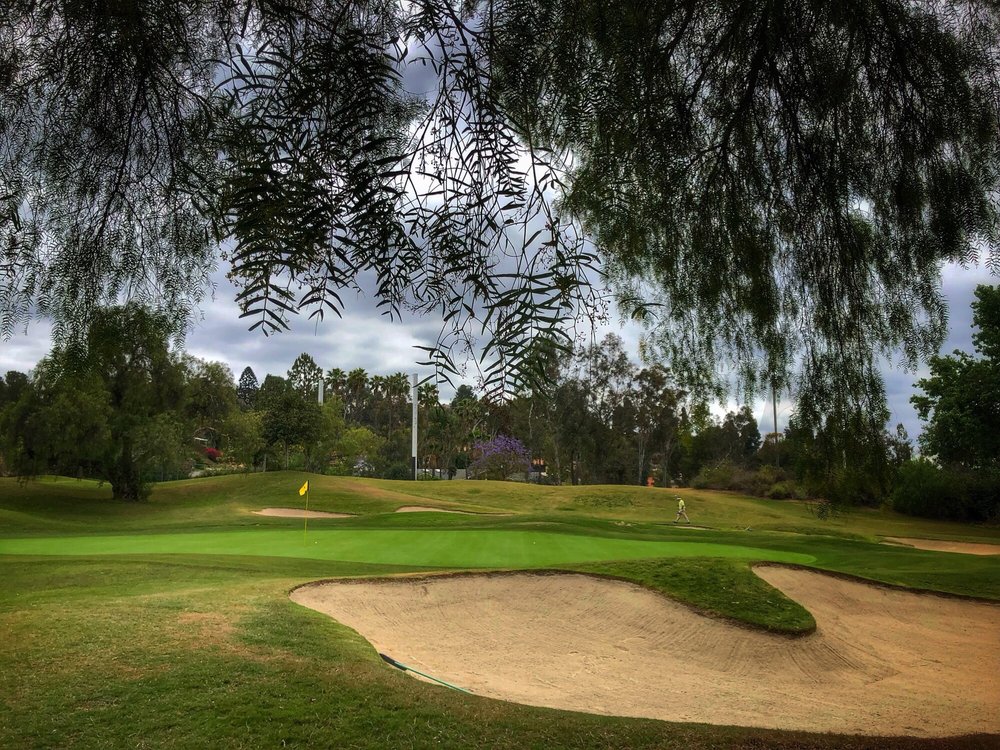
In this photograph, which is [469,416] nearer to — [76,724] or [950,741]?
[76,724]

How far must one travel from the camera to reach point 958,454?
18172mm

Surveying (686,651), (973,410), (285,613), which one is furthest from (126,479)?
(973,410)

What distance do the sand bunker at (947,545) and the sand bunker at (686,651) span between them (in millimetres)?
12254

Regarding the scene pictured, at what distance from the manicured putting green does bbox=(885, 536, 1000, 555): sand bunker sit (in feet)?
30.8

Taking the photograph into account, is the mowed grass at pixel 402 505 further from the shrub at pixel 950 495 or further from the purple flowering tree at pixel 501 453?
the purple flowering tree at pixel 501 453

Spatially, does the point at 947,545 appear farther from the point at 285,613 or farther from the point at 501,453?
the point at 285,613

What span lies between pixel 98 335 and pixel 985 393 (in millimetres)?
19200

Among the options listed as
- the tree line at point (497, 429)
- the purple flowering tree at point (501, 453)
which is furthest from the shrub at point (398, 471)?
the purple flowering tree at point (501, 453)

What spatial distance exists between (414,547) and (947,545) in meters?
21.0

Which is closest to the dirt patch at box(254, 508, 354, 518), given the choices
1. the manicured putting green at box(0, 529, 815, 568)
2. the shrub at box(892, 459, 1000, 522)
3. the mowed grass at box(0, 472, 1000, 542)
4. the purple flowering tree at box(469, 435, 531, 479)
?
the mowed grass at box(0, 472, 1000, 542)

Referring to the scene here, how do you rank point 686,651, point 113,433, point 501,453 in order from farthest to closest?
point 113,433 < point 501,453 < point 686,651

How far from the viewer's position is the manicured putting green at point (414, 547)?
1770 cm

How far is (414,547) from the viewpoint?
19516 mm

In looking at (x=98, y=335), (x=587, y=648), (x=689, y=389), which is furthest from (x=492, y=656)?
(x=98, y=335)
